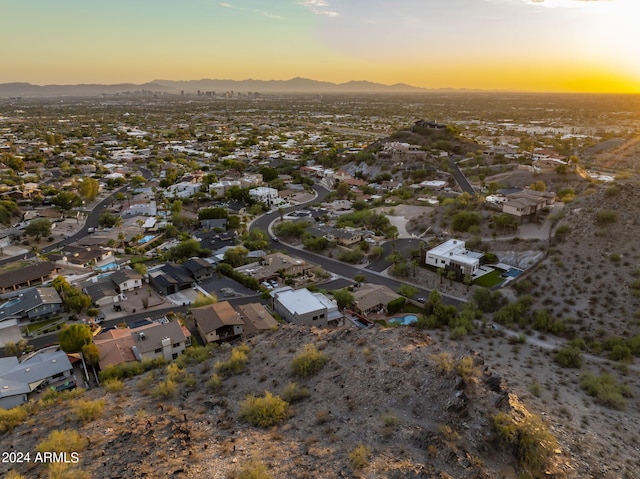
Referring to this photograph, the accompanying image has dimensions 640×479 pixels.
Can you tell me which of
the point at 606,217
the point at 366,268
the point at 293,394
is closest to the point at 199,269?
the point at 366,268

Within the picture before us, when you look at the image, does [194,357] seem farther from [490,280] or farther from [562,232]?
[562,232]

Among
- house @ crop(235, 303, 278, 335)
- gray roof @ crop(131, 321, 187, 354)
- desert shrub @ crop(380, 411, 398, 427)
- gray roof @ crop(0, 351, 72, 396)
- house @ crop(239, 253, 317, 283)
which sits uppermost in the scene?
desert shrub @ crop(380, 411, 398, 427)

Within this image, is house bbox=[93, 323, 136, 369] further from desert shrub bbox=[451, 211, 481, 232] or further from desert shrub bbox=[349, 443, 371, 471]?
desert shrub bbox=[451, 211, 481, 232]

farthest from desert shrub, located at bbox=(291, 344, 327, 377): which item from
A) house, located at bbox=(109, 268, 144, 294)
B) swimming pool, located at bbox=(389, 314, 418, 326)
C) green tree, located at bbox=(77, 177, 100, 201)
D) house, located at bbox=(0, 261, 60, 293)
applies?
green tree, located at bbox=(77, 177, 100, 201)

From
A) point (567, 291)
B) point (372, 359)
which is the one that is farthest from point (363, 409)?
point (567, 291)

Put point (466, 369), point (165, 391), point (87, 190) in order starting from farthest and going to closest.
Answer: point (87, 190)
point (165, 391)
point (466, 369)

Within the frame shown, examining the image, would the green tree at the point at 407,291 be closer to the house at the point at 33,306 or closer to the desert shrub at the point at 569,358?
the desert shrub at the point at 569,358

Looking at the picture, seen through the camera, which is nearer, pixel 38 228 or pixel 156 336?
pixel 156 336

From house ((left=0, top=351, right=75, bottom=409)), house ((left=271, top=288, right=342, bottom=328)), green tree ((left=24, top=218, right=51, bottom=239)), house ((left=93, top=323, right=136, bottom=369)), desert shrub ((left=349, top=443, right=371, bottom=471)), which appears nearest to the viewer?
desert shrub ((left=349, top=443, right=371, bottom=471))
